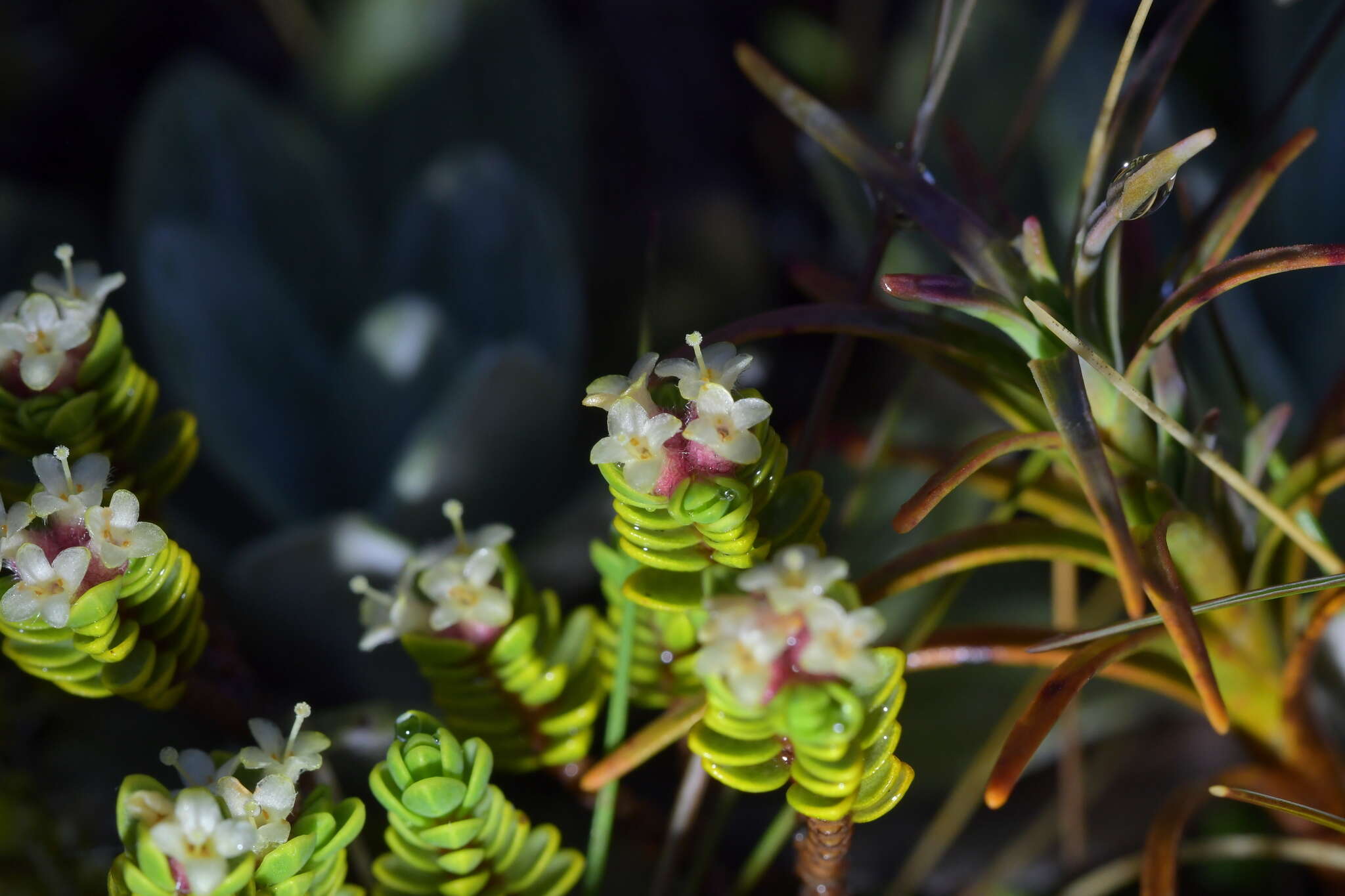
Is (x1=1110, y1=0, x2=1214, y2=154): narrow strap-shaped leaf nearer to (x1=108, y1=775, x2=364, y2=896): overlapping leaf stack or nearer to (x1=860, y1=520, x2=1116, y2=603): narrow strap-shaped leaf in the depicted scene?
(x1=860, y1=520, x2=1116, y2=603): narrow strap-shaped leaf

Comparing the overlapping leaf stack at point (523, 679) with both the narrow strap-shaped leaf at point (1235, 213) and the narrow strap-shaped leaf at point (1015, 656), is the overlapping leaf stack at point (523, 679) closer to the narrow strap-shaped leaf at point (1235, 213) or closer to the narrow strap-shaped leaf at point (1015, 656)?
the narrow strap-shaped leaf at point (1015, 656)

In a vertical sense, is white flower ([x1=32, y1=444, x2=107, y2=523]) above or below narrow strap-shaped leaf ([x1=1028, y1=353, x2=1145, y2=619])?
below

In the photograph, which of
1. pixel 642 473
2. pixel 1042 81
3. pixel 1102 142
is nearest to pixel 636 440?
pixel 642 473

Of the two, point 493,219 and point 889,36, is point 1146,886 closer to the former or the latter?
point 493,219

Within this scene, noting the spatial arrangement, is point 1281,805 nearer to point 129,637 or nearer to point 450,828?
point 450,828

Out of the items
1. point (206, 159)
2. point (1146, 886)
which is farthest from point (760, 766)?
point (206, 159)

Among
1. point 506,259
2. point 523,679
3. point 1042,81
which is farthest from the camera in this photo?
point 506,259

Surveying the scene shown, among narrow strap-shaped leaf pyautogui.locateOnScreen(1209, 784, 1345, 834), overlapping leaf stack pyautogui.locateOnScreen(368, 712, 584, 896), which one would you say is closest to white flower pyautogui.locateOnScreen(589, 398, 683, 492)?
overlapping leaf stack pyautogui.locateOnScreen(368, 712, 584, 896)
